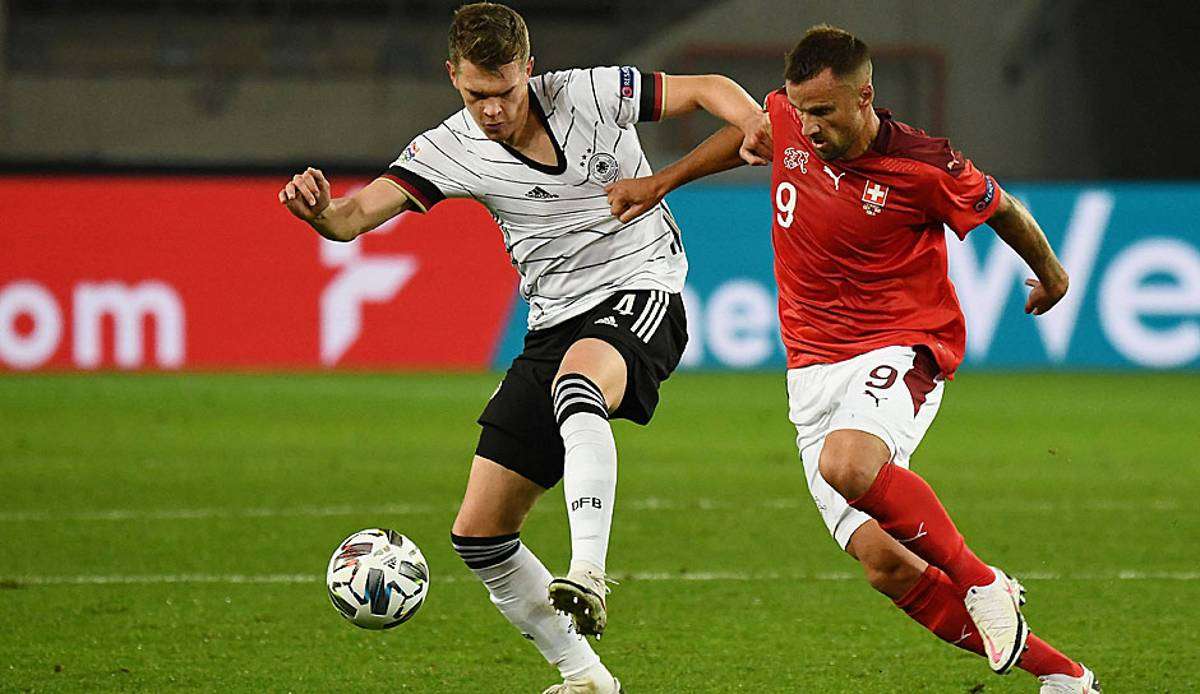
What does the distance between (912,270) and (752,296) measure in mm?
11193

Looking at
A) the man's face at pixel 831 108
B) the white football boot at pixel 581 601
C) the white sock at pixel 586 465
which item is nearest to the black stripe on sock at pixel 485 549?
the white sock at pixel 586 465

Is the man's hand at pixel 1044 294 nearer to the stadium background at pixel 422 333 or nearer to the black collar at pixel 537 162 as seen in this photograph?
the stadium background at pixel 422 333

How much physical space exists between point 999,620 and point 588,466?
1097mm

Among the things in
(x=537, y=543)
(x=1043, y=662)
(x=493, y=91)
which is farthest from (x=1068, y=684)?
(x=537, y=543)

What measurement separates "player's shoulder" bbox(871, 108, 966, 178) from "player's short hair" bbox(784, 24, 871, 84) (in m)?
0.23

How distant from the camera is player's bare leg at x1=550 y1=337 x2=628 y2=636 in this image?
426cm

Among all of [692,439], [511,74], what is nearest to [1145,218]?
[692,439]

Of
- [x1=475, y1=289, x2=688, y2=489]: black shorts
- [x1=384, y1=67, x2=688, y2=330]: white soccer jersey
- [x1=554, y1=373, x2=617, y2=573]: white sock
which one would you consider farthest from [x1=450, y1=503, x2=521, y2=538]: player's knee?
[x1=384, y1=67, x2=688, y2=330]: white soccer jersey

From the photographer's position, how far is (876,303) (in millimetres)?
4977

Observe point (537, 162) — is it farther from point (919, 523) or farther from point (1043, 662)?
point (1043, 662)

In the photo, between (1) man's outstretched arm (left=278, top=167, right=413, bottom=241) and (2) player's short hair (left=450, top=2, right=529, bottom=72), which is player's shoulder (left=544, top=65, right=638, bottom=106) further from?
(1) man's outstretched arm (left=278, top=167, right=413, bottom=241)

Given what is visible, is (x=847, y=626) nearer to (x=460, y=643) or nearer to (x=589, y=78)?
(x=460, y=643)

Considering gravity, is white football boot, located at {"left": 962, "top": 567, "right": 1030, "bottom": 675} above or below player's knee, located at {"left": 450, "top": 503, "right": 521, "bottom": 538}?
above

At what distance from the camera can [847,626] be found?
6.18 meters
